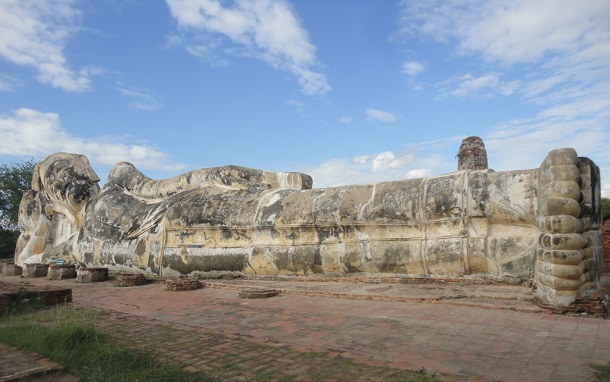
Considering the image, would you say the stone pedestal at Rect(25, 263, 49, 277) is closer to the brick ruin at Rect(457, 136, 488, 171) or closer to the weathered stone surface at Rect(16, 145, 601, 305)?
the weathered stone surface at Rect(16, 145, 601, 305)

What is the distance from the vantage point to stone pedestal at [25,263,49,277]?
30.0ft

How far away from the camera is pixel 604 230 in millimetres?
8383

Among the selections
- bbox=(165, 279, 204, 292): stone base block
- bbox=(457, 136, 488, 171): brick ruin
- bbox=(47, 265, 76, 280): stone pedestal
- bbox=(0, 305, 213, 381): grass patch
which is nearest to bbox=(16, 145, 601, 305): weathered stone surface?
bbox=(47, 265, 76, 280): stone pedestal

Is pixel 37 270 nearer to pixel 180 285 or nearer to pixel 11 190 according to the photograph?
pixel 180 285

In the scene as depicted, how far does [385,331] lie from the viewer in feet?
11.8

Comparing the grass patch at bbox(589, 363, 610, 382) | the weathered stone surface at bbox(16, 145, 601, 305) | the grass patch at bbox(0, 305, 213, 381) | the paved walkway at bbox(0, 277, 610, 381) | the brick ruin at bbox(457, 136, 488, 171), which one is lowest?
the grass patch at bbox(589, 363, 610, 382)

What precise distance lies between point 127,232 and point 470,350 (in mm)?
6881

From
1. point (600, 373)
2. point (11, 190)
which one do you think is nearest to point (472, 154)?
point (600, 373)

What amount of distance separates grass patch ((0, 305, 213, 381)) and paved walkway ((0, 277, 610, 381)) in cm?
22

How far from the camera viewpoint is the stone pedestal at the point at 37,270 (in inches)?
360

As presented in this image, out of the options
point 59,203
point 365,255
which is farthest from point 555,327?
point 59,203

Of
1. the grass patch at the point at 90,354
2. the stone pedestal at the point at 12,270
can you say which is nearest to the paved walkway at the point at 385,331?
the grass patch at the point at 90,354

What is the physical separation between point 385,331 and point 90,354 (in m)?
2.17

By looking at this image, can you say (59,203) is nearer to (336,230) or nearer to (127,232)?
(127,232)
